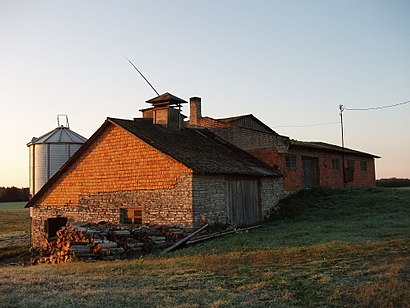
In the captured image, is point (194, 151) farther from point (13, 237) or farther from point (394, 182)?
point (394, 182)

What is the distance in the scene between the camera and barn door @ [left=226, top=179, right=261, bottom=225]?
21.1 meters

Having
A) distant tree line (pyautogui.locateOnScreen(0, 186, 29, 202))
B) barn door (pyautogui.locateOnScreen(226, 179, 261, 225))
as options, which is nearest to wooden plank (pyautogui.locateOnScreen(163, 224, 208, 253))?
barn door (pyautogui.locateOnScreen(226, 179, 261, 225))

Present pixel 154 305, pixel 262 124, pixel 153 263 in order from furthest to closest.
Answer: pixel 262 124 < pixel 153 263 < pixel 154 305

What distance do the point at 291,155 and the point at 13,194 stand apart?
220 feet

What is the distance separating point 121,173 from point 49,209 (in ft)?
18.0

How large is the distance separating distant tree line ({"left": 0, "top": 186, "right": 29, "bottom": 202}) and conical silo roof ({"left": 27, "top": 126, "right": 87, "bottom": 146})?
179 ft

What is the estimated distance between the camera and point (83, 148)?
23.5 meters

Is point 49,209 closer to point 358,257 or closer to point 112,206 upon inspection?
point 112,206

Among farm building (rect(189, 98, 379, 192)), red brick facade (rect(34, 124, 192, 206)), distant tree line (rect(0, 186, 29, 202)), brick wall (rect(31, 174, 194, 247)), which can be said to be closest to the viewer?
brick wall (rect(31, 174, 194, 247))

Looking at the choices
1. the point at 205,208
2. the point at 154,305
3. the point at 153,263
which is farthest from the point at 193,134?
the point at 154,305

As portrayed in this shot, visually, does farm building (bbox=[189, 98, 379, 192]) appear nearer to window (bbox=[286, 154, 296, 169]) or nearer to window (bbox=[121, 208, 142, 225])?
window (bbox=[286, 154, 296, 169])

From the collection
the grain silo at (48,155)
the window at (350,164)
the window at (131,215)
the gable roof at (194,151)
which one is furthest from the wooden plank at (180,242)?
the window at (350,164)

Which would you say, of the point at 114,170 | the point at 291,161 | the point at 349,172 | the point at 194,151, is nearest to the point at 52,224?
the point at 114,170

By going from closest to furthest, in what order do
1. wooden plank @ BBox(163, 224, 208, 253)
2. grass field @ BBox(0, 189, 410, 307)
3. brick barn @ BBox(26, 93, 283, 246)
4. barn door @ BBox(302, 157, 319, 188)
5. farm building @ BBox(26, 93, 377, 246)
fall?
1. grass field @ BBox(0, 189, 410, 307)
2. wooden plank @ BBox(163, 224, 208, 253)
3. brick barn @ BBox(26, 93, 283, 246)
4. farm building @ BBox(26, 93, 377, 246)
5. barn door @ BBox(302, 157, 319, 188)
